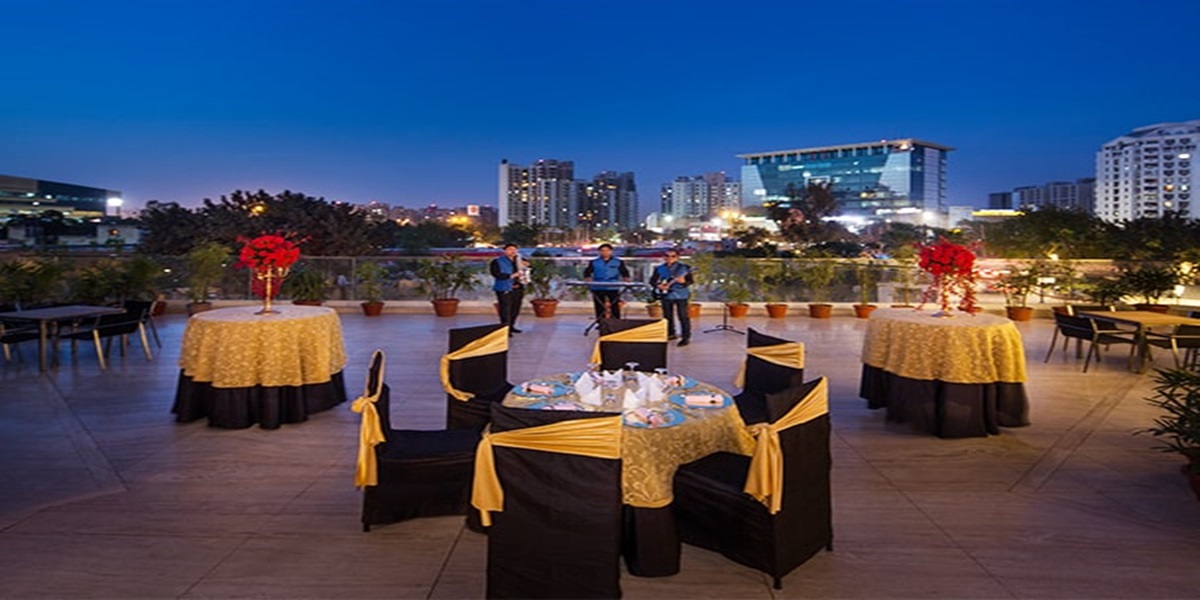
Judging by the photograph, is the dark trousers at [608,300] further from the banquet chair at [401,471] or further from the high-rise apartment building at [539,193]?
the high-rise apartment building at [539,193]

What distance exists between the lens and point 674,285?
10359 mm

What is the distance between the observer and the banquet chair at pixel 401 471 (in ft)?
12.6

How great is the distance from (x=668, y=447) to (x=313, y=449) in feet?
10.6

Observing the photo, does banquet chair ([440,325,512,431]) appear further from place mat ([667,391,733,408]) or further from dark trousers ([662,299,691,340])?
dark trousers ([662,299,691,340])

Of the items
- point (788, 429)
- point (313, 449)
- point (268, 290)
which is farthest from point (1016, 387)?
point (268, 290)

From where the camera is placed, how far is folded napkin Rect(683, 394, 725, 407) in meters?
3.99

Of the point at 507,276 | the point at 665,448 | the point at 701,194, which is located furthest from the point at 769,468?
the point at 701,194

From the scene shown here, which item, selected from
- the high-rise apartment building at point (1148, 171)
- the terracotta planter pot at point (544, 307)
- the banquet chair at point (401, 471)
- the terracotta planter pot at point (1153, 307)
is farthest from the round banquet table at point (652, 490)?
the high-rise apartment building at point (1148, 171)

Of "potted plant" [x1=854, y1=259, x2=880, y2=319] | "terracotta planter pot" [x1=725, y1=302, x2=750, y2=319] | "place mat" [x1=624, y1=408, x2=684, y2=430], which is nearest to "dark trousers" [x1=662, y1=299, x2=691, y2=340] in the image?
"terracotta planter pot" [x1=725, y1=302, x2=750, y2=319]

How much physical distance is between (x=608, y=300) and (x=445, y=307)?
4.14m

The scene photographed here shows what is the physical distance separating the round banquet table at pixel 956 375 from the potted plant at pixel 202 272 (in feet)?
43.8

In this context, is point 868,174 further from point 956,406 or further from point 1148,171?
point 956,406

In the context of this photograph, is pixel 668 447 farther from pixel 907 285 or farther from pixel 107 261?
pixel 107 261

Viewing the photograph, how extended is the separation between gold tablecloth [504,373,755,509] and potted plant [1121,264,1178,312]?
46.2 feet
